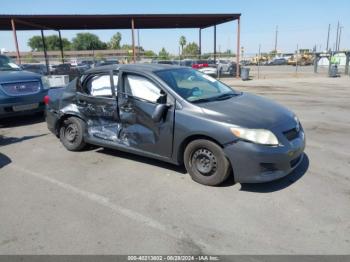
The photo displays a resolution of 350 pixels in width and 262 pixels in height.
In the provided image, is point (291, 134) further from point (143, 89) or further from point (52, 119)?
point (52, 119)

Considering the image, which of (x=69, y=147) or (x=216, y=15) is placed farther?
(x=216, y=15)

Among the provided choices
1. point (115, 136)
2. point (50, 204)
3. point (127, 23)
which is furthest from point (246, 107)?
point (127, 23)

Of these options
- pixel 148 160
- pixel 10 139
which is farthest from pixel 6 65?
pixel 148 160

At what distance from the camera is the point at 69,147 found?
5969 mm

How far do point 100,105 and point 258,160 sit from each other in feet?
9.14

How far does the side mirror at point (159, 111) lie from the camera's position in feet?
14.5

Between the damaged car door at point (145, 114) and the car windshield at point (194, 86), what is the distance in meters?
0.23

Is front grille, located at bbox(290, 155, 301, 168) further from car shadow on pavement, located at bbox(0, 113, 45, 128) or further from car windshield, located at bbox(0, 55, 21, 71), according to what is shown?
car windshield, located at bbox(0, 55, 21, 71)

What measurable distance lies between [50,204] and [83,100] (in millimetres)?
2181

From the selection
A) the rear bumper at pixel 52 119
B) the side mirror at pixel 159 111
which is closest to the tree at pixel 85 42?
the rear bumper at pixel 52 119

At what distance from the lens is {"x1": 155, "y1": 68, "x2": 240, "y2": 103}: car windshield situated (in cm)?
459

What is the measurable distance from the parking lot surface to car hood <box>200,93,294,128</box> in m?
0.87

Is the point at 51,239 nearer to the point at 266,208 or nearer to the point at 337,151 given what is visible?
the point at 266,208

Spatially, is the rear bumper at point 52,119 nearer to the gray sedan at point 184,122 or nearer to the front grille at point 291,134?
the gray sedan at point 184,122
